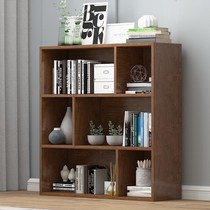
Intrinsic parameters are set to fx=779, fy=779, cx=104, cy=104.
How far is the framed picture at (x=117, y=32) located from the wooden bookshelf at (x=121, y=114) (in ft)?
0.28

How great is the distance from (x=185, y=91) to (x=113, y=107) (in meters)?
0.58

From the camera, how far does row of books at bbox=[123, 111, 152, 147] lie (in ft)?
17.4

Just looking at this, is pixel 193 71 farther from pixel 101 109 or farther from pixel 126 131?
pixel 101 109

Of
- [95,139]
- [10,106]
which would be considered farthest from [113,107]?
[10,106]

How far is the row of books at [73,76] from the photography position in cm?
554

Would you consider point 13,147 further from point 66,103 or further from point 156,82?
point 156,82

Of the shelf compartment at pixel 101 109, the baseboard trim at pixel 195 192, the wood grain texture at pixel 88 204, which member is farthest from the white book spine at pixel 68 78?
the baseboard trim at pixel 195 192

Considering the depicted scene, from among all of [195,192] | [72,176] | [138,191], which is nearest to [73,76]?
[72,176]

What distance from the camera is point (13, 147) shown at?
6000 mm

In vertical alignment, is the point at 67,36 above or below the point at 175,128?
above

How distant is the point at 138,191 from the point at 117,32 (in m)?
1.14

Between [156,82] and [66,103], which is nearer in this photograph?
[156,82]

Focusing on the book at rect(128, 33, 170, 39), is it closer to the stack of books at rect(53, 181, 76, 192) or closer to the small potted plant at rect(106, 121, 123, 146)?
the small potted plant at rect(106, 121, 123, 146)

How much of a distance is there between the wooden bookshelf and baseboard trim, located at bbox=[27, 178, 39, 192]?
0.31 metres
